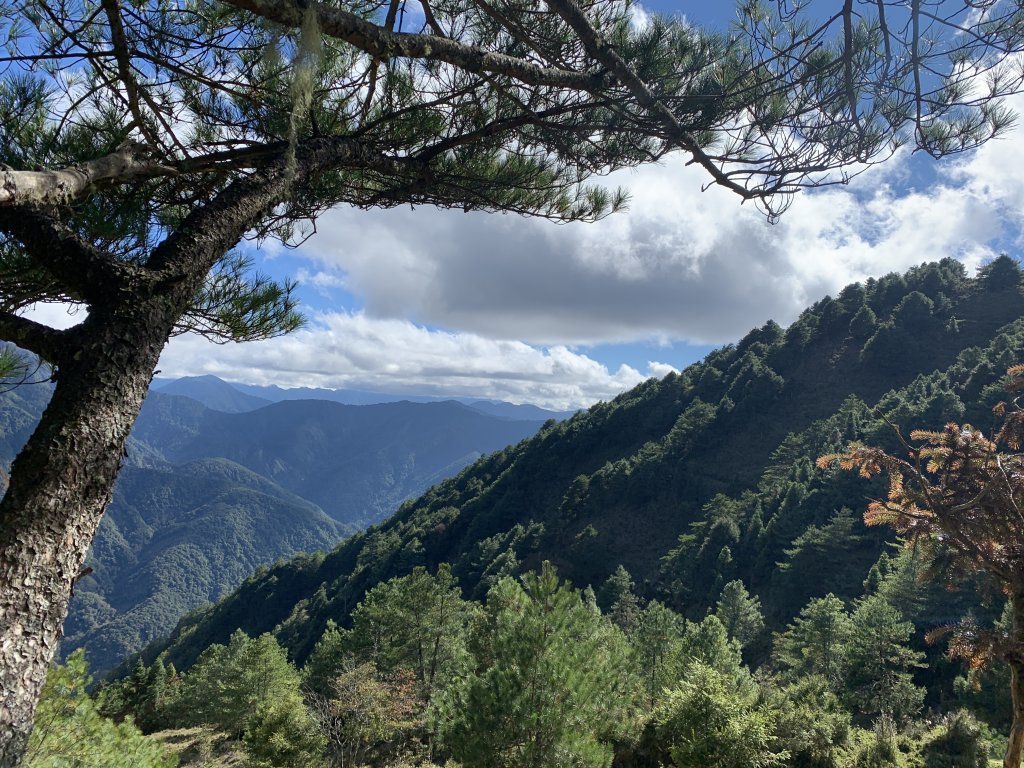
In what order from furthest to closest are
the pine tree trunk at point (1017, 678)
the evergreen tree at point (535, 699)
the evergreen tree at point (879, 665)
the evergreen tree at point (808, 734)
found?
1. the evergreen tree at point (879, 665)
2. the evergreen tree at point (808, 734)
3. the evergreen tree at point (535, 699)
4. the pine tree trunk at point (1017, 678)

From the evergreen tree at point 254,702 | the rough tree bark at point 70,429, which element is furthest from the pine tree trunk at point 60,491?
the evergreen tree at point 254,702

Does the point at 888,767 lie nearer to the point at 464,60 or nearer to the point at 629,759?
the point at 629,759

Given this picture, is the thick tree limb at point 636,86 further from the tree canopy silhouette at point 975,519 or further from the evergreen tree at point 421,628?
the evergreen tree at point 421,628

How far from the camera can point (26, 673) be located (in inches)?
55.4

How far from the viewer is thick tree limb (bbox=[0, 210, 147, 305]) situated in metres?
1.84

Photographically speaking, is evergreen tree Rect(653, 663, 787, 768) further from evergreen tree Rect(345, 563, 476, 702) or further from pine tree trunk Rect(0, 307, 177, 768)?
evergreen tree Rect(345, 563, 476, 702)

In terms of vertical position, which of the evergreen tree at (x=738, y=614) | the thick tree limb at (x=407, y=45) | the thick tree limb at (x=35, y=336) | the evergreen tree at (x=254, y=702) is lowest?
the evergreen tree at (x=254, y=702)

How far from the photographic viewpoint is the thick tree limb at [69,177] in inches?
65.0

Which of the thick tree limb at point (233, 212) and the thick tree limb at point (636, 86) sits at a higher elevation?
the thick tree limb at point (636, 86)

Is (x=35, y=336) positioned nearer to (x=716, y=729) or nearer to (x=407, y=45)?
(x=407, y=45)

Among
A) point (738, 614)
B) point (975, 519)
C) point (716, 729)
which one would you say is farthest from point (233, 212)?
point (738, 614)

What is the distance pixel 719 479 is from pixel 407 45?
62.7 m

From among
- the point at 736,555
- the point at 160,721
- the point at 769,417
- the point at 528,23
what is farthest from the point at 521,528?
the point at 528,23

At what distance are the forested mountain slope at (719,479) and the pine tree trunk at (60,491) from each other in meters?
43.1
